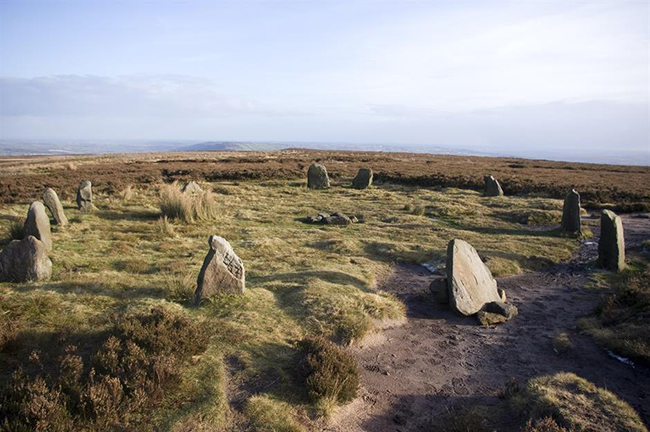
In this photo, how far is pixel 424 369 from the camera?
6.97m

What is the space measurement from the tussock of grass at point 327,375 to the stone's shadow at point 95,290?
157 inches

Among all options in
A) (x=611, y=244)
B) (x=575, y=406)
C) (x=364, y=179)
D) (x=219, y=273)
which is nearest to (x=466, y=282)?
(x=575, y=406)

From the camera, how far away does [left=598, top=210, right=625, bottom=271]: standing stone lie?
39.8 feet

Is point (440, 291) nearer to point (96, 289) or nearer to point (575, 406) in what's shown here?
point (575, 406)

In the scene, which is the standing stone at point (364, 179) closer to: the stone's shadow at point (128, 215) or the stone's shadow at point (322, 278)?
the stone's shadow at point (128, 215)

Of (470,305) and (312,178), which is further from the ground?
(312,178)

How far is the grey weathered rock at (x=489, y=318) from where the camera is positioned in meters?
8.82

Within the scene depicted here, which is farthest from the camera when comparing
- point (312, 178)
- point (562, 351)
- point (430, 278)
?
point (312, 178)

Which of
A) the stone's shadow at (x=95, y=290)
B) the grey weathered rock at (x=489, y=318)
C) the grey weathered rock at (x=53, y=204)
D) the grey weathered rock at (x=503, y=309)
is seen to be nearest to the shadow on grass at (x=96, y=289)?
the stone's shadow at (x=95, y=290)

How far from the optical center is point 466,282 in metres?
9.35

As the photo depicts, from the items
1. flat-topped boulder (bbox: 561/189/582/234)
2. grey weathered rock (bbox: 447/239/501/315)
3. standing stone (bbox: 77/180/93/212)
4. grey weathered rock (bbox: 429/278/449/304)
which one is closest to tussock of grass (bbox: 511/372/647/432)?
grey weathered rock (bbox: 447/239/501/315)

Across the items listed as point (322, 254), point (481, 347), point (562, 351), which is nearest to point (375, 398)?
point (481, 347)

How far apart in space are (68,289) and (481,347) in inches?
337

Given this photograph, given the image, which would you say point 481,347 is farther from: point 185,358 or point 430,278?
point 185,358
